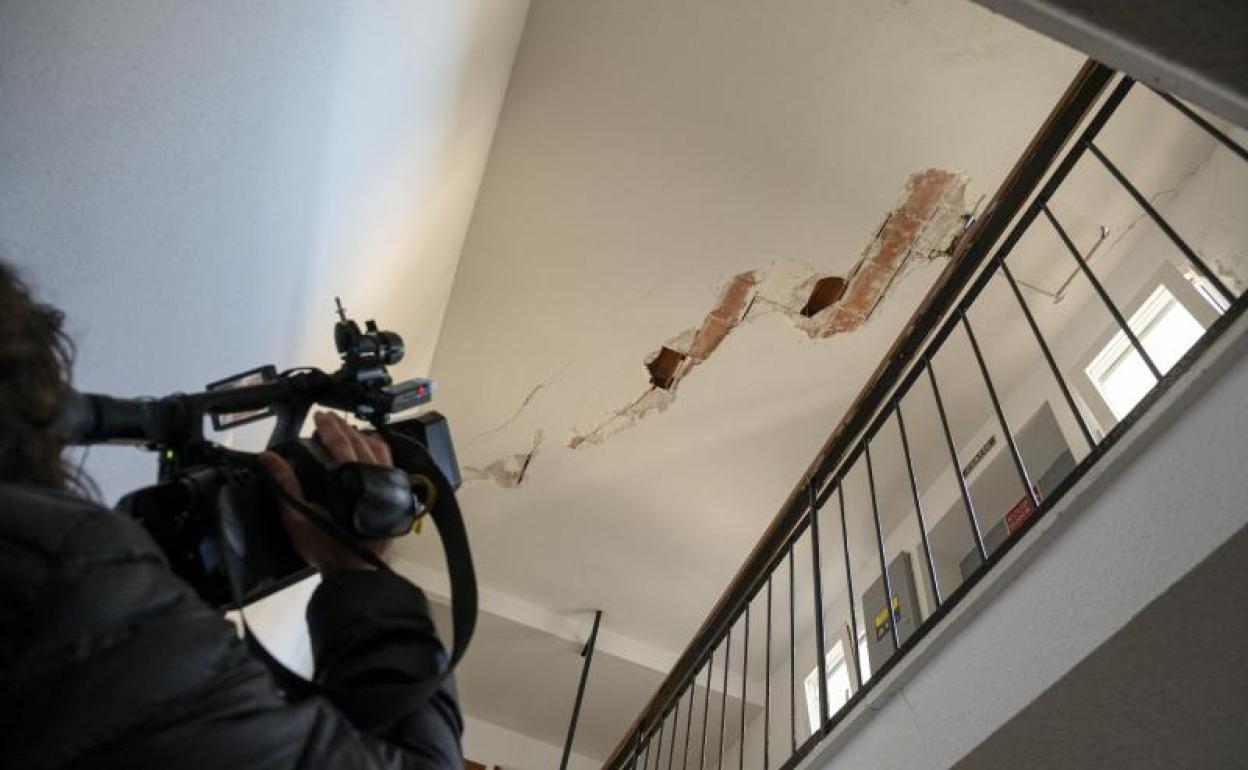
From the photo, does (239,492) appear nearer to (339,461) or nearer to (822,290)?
(339,461)

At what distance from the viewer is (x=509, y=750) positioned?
581 centimetres

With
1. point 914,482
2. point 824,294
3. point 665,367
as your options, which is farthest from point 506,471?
point 914,482

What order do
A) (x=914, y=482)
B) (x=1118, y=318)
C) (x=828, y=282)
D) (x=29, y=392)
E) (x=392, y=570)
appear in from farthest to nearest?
(x=828, y=282), (x=914, y=482), (x=1118, y=318), (x=392, y=570), (x=29, y=392)

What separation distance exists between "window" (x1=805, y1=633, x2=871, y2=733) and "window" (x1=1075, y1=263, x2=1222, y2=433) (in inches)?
72.6

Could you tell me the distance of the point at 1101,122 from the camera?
154 centimetres

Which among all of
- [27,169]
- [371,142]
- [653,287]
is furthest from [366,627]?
[653,287]

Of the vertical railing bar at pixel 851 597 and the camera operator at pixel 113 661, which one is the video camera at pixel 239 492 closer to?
the camera operator at pixel 113 661

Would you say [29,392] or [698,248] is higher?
[698,248]

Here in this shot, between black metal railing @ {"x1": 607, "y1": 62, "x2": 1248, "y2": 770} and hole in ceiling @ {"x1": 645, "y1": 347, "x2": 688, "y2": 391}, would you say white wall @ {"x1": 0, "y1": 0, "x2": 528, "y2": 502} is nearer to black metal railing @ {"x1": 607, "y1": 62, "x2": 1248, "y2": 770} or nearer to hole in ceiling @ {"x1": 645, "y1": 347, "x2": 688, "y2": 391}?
black metal railing @ {"x1": 607, "y1": 62, "x2": 1248, "y2": 770}

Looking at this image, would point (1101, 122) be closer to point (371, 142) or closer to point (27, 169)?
point (371, 142)

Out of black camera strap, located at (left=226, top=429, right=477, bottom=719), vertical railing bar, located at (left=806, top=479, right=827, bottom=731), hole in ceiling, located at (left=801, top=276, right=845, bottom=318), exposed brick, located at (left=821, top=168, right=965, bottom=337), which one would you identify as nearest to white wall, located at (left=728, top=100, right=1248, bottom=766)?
exposed brick, located at (left=821, top=168, right=965, bottom=337)

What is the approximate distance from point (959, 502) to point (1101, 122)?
3068 millimetres

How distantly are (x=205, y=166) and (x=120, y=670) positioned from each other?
0.96m

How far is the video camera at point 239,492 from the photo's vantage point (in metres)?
0.67
